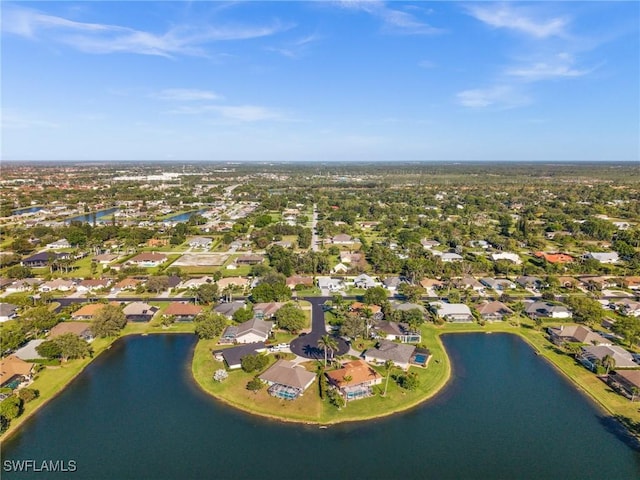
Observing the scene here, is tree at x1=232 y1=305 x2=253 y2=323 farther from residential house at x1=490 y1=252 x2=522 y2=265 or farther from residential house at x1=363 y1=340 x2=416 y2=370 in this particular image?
residential house at x1=490 y1=252 x2=522 y2=265

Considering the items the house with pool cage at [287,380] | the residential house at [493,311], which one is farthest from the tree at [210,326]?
the residential house at [493,311]

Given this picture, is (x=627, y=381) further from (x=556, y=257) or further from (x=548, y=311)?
(x=556, y=257)

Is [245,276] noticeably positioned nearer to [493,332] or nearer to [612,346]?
[493,332]

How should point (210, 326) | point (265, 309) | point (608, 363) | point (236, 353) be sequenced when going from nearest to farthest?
point (608, 363) → point (236, 353) → point (210, 326) → point (265, 309)

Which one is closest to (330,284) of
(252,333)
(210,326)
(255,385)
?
(252,333)

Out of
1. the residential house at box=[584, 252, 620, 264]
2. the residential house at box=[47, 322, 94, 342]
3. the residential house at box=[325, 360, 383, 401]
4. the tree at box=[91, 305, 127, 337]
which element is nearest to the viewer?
the residential house at box=[325, 360, 383, 401]

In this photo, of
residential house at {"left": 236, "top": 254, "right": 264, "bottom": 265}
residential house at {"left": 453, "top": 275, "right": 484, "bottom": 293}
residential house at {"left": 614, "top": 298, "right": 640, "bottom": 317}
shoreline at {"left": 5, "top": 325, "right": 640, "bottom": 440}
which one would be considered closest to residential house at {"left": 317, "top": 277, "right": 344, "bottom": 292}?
residential house at {"left": 236, "top": 254, "right": 264, "bottom": 265}

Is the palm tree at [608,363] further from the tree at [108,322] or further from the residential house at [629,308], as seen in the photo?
the tree at [108,322]
